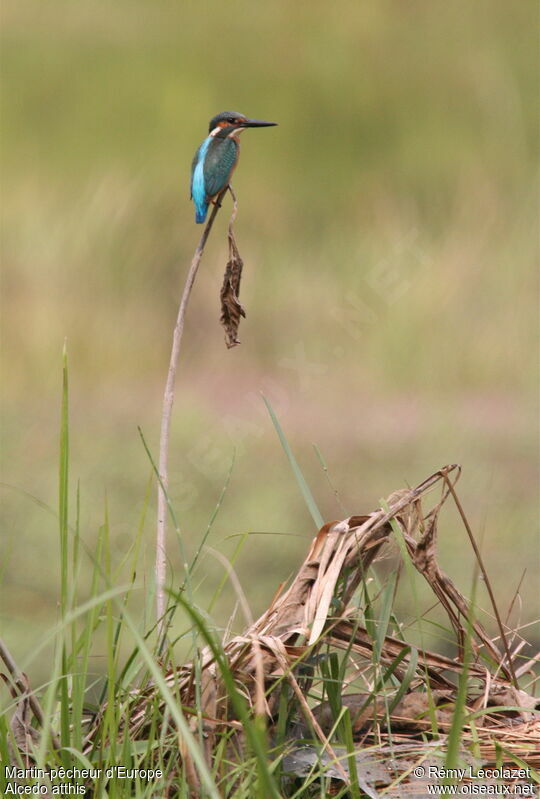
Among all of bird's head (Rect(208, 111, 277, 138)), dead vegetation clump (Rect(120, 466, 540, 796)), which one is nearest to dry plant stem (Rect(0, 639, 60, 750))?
dead vegetation clump (Rect(120, 466, 540, 796))

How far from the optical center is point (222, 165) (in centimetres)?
48

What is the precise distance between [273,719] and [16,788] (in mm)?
107

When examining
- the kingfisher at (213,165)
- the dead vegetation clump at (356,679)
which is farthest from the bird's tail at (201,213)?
the dead vegetation clump at (356,679)

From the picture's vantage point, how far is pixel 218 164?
1.58 ft

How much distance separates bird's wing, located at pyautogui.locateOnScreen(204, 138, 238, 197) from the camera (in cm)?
48

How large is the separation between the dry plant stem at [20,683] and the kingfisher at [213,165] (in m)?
0.25

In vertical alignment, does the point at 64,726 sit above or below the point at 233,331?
below

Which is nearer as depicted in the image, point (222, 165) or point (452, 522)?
point (222, 165)

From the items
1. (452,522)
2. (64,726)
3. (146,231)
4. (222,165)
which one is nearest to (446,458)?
(452,522)

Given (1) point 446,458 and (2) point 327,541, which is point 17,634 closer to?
(1) point 446,458

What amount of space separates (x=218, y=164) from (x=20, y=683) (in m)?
0.27

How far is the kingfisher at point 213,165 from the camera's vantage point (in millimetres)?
478

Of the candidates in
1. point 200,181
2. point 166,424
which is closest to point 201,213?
point 200,181

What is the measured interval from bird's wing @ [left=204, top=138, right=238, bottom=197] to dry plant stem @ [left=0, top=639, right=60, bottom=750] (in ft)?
0.82
